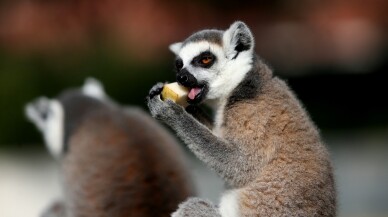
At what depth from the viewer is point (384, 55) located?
1822cm

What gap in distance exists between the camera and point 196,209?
20.0ft

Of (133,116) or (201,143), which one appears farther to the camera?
(133,116)

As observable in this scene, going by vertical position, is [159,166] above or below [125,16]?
below

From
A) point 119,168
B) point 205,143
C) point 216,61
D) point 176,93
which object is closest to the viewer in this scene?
point 205,143

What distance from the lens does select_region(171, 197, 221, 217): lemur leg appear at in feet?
20.0

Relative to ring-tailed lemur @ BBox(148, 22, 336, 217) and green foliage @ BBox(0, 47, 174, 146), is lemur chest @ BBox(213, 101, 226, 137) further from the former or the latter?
green foliage @ BBox(0, 47, 174, 146)

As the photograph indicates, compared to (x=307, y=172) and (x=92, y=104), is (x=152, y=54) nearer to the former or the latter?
(x=92, y=104)

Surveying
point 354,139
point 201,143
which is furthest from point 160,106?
point 354,139

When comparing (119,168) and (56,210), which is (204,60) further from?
(56,210)

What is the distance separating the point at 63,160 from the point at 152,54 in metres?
9.32

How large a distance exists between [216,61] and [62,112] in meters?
3.70

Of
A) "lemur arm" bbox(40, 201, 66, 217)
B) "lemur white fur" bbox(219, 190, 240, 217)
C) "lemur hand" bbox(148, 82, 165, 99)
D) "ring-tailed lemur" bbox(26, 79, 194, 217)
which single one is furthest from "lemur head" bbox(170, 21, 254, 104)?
"lemur arm" bbox(40, 201, 66, 217)

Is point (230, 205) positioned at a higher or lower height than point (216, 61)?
lower

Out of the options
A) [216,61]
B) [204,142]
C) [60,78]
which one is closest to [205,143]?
[204,142]
